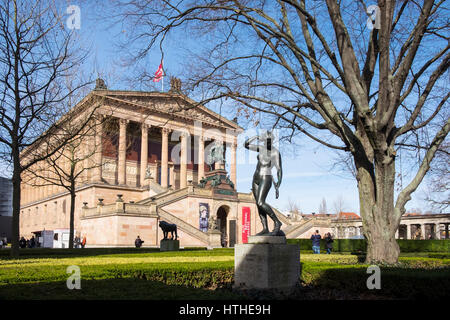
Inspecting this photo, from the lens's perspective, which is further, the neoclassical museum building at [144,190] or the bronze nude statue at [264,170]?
the neoclassical museum building at [144,190]

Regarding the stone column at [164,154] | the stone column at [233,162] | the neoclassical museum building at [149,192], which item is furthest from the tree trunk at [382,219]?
the stone column at [233,162]

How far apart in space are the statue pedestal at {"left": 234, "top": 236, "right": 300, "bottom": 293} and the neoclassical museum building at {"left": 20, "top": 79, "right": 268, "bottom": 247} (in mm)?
15886

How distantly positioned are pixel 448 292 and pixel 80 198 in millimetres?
46788

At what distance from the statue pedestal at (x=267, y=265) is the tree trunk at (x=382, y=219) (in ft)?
13.6

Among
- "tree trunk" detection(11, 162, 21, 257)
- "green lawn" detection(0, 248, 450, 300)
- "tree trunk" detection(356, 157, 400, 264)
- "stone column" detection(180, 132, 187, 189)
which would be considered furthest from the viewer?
"stone column" detection(180, 132, 187, 189)

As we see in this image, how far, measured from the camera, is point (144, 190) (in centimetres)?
4988

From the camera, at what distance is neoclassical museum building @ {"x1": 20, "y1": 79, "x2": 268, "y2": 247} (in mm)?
35594

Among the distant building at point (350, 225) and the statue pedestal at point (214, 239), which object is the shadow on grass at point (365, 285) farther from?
the distant building at point (350, 225)

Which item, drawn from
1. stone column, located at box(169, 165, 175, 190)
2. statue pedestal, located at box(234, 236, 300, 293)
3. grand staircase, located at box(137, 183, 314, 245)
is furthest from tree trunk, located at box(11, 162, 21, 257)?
stone column, located at box(169, 165, 175, 190)

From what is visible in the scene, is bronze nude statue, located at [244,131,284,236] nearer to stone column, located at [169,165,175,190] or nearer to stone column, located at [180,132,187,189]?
stone column, located at [180,132,187,189]

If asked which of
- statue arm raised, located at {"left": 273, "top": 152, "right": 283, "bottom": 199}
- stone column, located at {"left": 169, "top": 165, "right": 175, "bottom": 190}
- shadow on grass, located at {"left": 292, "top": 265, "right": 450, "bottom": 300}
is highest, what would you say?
stone column, located at {"left": 169, "top": 165, "right": 175, "bottom": 190}

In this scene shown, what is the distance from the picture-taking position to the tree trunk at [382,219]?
13.2 m

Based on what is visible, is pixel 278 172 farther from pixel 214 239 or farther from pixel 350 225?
pixel 350 225
